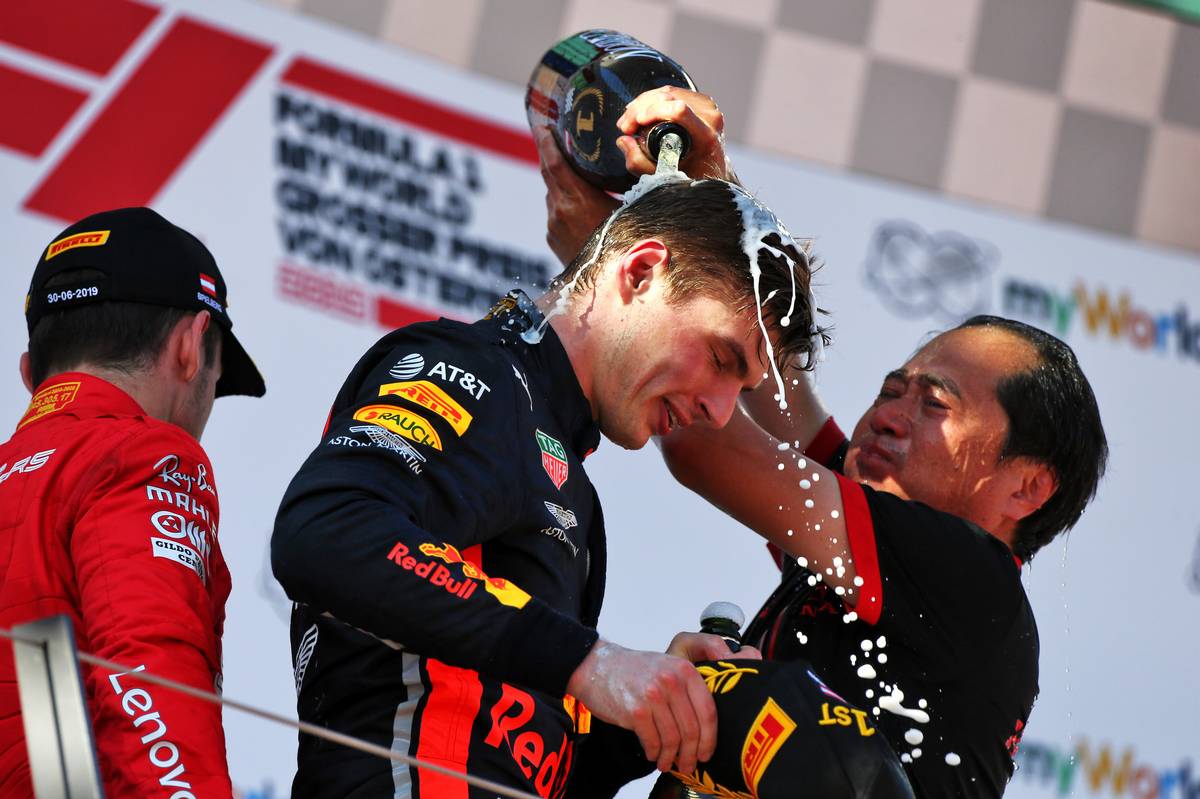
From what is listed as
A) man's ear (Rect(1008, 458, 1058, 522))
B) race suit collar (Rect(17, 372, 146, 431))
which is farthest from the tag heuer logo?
man's ear (Rect(1008, 458, 1058, 522))

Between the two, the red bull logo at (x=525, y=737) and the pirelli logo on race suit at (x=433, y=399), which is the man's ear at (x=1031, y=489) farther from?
the pirelli logo on race suit at (x=433, y=399)

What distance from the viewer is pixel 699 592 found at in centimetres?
354

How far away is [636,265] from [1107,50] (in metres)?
2.89

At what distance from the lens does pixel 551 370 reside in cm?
182

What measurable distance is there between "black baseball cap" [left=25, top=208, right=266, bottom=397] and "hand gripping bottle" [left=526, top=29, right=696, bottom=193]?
0.52 m

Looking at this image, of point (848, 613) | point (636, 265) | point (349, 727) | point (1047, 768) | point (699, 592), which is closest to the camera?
point (349, 727)

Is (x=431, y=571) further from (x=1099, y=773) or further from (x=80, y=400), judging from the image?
(x=1099, y=773)

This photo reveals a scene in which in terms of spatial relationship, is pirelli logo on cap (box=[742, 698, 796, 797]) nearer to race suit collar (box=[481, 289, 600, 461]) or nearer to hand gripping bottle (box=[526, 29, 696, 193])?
race suit collar (box=[481, 289, 600, 461])

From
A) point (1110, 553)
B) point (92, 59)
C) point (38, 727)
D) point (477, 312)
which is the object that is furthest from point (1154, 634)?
point (38, 727)

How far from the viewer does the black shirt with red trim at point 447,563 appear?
56.0 inches

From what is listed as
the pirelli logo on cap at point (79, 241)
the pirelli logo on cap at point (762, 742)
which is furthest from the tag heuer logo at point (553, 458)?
the pirelli logo on cap at point (79, 241)

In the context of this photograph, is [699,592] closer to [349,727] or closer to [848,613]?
[848,613]

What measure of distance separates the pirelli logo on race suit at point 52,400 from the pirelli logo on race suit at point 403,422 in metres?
0.57

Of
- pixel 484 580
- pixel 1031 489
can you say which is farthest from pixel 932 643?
pixel 484 580
